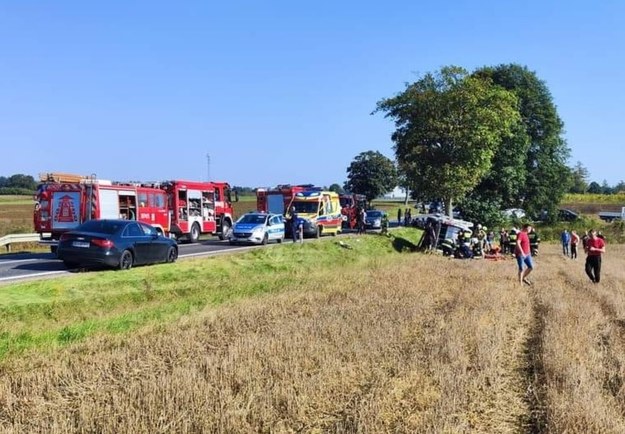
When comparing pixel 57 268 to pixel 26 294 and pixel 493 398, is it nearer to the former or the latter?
pixel 26 294

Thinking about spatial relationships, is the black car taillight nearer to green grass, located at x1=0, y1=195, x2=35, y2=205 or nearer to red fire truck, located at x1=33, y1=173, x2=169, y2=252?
red fire truck, located at x1=33, y1=173, x2=169, y2=252

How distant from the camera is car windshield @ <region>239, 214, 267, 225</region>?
28.3m

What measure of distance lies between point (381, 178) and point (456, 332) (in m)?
92.1

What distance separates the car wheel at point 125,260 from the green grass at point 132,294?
0.35 meters

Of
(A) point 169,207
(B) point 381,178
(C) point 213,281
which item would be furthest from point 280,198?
(B) point 381,178

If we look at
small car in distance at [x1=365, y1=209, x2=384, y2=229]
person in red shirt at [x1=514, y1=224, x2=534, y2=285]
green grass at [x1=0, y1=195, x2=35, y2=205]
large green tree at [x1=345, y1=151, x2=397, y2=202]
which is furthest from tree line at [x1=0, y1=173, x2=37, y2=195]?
person in red shirt at [x1=514, y1=224, x2=534, y2=285]

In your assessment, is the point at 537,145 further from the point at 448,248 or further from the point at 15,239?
the point at 15,239

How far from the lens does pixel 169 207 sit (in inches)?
1087

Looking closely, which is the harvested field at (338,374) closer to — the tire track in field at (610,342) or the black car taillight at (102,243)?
the tire track in field at (610,342)

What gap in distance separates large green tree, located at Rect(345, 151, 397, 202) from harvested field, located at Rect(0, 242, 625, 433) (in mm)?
87286

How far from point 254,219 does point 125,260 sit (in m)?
12.0

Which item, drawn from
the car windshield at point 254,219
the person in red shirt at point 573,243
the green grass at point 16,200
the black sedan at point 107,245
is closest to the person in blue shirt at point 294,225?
the car windshield at point 254,219

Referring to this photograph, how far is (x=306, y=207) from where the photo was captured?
109 feet

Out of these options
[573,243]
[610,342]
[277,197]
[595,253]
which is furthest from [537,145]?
[610,342]
